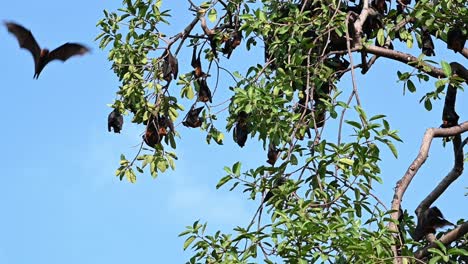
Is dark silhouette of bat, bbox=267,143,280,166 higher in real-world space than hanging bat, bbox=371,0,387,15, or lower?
lower

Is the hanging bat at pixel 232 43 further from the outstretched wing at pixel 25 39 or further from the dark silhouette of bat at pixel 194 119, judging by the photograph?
the outstretched wing at pixel 25 39

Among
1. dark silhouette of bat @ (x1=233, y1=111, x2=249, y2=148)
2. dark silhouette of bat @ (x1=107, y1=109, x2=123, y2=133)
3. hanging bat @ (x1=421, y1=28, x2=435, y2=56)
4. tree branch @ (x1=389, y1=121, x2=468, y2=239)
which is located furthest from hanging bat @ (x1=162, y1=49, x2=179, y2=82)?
tree branch @ (x1=389, y1=121, x2=468, y2=239)

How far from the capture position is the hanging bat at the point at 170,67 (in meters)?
8.21

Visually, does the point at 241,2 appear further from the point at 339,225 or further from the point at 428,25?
the point at 339,225

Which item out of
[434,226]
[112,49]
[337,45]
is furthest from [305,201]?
[112,49]

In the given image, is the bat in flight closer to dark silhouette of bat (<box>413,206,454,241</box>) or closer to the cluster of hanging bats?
the cluster of hanging bats

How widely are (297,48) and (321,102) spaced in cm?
44

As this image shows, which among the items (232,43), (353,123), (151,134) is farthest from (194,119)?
(353,123)

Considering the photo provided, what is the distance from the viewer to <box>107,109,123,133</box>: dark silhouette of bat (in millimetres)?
8672

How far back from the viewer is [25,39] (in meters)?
10.7

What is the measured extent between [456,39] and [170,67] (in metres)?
2.04

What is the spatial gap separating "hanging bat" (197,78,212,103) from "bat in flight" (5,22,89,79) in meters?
2.41

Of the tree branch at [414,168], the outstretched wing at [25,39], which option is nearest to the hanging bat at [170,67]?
the tree branch at [414,168]

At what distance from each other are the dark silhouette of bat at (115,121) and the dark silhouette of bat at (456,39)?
8.40ft
